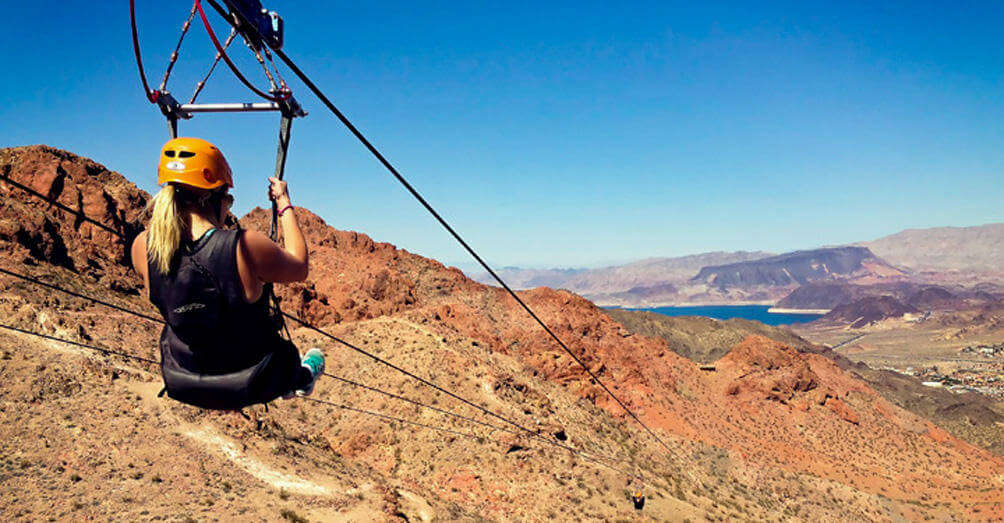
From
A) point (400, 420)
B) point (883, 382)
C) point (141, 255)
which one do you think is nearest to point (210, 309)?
point (141, 255)

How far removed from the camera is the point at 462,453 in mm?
27719

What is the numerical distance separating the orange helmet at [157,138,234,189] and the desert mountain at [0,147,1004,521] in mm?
798

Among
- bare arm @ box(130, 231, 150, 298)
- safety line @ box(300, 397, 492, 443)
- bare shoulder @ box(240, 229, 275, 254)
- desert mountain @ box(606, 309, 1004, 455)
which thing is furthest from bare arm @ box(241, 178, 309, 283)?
desert mountain @ box(606, 309, 1004, 455)

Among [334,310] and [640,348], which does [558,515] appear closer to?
[334,310]

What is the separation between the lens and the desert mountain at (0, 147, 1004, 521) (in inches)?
699

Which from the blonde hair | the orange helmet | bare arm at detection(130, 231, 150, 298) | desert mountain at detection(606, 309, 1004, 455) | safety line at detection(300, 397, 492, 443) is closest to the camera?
the blonde hair

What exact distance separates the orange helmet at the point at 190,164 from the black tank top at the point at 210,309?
440mm

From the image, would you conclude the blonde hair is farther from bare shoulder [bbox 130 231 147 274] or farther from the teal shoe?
the teal shoe

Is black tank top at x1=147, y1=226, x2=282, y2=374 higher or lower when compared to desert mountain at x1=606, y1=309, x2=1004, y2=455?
higher

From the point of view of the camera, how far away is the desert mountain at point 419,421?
58.2 feet

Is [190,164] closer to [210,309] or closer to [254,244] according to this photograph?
[254,244]

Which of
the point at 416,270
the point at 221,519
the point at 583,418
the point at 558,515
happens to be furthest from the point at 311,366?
the point at 416,270

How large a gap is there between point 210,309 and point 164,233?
60 cm

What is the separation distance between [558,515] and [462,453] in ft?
20.6
